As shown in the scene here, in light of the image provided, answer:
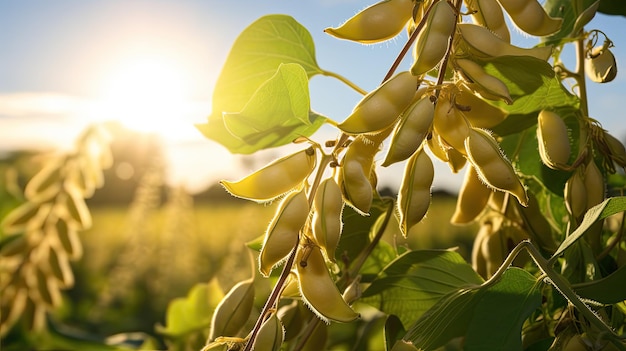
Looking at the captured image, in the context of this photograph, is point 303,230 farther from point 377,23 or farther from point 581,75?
point 581,75

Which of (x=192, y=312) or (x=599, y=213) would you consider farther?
(x=192, y=312)

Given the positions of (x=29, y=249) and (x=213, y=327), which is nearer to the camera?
(x=213, y=327)

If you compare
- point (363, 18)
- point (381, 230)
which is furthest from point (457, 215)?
point (363, 18)

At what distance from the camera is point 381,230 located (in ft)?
1.51

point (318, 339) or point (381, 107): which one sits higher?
point (381, 107)

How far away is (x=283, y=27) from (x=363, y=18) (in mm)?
154

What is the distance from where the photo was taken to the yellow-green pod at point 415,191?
1.15 feet

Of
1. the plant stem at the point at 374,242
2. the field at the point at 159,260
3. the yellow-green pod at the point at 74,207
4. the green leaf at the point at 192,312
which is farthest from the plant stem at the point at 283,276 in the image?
the field at the point at 159,260

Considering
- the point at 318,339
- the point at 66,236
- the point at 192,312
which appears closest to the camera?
the point at 318,339

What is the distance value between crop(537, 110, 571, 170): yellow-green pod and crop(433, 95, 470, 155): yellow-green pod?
0.08 meters

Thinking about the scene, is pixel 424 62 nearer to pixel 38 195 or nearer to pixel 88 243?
pixel 38 195

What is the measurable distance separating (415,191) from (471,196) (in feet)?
0.30

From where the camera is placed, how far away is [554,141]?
40cm

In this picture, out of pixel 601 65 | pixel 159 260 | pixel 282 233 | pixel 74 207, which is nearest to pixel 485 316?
pixel 282 233
